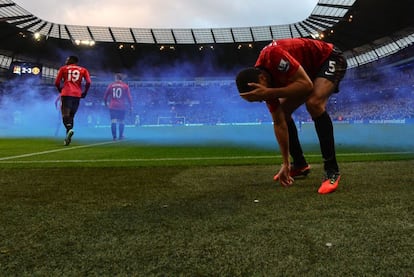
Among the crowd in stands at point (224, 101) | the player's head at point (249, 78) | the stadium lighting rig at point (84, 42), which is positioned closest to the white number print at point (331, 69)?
the player's head at point (249, 78)

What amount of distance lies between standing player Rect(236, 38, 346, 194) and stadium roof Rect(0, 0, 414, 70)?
28641mm

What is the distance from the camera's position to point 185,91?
48531mm

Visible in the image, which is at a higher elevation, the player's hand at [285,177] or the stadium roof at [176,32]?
the stadium roof at [176,32]

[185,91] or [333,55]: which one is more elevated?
[185,91]

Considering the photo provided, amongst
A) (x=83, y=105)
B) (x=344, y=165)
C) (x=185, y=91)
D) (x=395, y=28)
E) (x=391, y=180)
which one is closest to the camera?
(x=391, y=180)

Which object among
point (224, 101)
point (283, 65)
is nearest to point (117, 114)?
point (283, 65)

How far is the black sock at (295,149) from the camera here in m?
3.73

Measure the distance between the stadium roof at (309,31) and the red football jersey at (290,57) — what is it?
28643mm

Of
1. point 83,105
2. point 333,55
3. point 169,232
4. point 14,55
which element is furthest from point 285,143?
point 14,55

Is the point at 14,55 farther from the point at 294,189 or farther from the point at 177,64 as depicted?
the point at 294,189

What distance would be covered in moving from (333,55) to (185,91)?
150 ft

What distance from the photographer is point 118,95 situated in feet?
38.2

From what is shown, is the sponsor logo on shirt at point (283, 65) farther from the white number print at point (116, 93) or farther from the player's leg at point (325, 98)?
the white number print at point (116, 93)

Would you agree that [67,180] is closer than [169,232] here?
No
